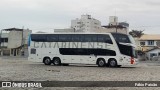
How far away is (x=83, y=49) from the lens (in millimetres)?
37469

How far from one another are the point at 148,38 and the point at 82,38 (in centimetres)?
5375

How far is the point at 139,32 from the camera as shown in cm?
10488

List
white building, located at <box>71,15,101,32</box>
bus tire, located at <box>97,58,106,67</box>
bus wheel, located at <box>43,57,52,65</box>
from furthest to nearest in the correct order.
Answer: white building, located at <box>71,15,101,32</box> < bus wheel, located at <box>43,57,52,65</box> < bus tire, located at <box>97,58,106,67</box>

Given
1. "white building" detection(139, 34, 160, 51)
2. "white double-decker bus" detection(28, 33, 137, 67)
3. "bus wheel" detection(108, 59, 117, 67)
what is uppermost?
"white building" detection(139, 34, 160, 51)

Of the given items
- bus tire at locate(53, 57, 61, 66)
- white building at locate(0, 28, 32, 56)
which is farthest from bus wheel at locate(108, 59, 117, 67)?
white building at locate(0, 28, 32, 56)

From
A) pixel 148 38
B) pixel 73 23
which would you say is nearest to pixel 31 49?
pixel 148 38

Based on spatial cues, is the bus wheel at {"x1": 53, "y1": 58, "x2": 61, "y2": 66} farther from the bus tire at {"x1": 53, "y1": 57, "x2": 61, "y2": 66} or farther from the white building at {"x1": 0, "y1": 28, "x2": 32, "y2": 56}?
the white building at {"x1": 0, "y1": 28, "x2": 32, "y2": 56}

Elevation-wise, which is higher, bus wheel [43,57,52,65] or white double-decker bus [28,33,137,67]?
white double-decker bus [28,33,137,67]

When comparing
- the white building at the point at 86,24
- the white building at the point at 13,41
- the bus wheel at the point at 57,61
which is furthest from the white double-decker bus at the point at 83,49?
the white building at the point at 86,24

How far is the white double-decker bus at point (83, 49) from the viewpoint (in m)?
36.1

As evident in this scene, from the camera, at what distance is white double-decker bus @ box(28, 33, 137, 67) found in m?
36.1

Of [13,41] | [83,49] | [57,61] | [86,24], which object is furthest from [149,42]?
[83,49]

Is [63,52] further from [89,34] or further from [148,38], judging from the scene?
[148,38]

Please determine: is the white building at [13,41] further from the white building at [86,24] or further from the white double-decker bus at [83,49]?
the white double-decker bus at [83,49]
